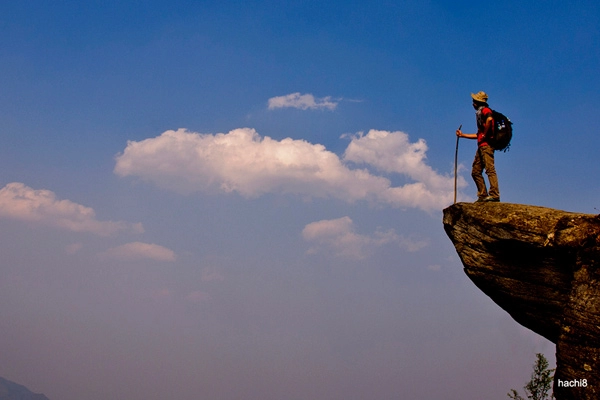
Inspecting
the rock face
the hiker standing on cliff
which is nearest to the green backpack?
the hiker standing on cliff

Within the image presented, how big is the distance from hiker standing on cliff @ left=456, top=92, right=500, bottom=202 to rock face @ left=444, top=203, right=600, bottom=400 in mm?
1153

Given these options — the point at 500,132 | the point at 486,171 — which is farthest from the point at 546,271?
the point at 500,132

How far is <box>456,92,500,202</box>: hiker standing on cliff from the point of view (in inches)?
733

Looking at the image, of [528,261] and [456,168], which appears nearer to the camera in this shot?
[528,261]

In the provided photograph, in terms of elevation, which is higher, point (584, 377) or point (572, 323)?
point (572, 323)

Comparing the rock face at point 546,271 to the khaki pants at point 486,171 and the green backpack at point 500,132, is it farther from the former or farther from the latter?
the green backpack at point 500,132

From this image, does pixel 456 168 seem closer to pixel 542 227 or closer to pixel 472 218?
pixel 472 218

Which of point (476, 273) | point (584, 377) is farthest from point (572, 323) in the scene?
point (476, 273)

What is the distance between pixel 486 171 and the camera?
18.8 metres

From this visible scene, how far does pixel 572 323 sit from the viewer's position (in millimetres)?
14375

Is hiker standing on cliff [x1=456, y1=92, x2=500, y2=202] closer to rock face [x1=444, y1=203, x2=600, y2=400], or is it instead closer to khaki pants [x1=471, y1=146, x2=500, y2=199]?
khaki pants [x1=471, y1=146, x2=500, y2=199]

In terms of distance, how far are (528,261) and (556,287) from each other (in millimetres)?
1140

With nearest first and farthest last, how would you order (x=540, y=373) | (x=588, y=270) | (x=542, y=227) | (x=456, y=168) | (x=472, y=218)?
(x=588, y=270) < (x=542, y=227) < (x=472, y=218) < (x=456, y=168) < (x=540, y=373)

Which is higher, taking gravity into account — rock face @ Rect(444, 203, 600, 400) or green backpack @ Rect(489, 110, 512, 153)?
green backpack @ Rect(489, 110, 512, 153)
